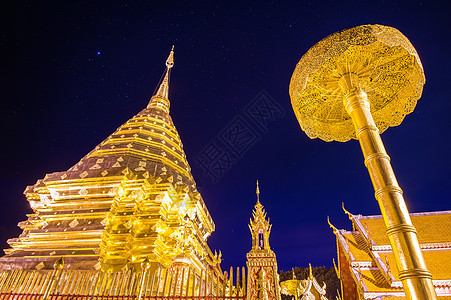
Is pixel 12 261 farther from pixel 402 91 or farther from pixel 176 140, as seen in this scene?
pixel 402 91

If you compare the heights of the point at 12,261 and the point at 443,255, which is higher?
the point at 443,255

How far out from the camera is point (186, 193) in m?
8.48

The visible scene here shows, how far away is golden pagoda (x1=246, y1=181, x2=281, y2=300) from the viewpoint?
383cm

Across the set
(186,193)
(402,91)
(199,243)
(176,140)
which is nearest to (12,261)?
(186,193)

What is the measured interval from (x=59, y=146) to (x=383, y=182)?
791 inches

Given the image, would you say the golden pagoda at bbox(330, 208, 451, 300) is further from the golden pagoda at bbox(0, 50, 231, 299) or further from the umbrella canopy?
the golden pagoda at bbox(0, 50, 231, 299)

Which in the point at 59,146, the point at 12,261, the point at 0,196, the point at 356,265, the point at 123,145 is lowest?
the point at 12,261

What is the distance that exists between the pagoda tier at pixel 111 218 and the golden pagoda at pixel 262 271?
2808 millimetres

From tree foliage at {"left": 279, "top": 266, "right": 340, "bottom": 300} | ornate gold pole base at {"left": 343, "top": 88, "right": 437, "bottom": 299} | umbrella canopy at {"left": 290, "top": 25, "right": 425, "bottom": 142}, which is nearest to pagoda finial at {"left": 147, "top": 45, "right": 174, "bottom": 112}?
umbrella canopy at {"left": 290, "top": 25, "right": 425, "bottom": 142}

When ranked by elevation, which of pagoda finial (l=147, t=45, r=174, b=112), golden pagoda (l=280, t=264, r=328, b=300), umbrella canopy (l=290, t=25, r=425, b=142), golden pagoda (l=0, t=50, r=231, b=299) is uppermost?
pagoda finial (l=147, t=45, r=174, b=112)

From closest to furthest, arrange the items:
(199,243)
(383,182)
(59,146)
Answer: (383,182) → (199,243) → (59,146)

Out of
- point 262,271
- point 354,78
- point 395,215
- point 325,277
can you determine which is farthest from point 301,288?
point 325,277

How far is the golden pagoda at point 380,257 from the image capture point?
945 centimetres

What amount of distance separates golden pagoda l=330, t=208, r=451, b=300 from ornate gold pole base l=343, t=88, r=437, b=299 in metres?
7.02
